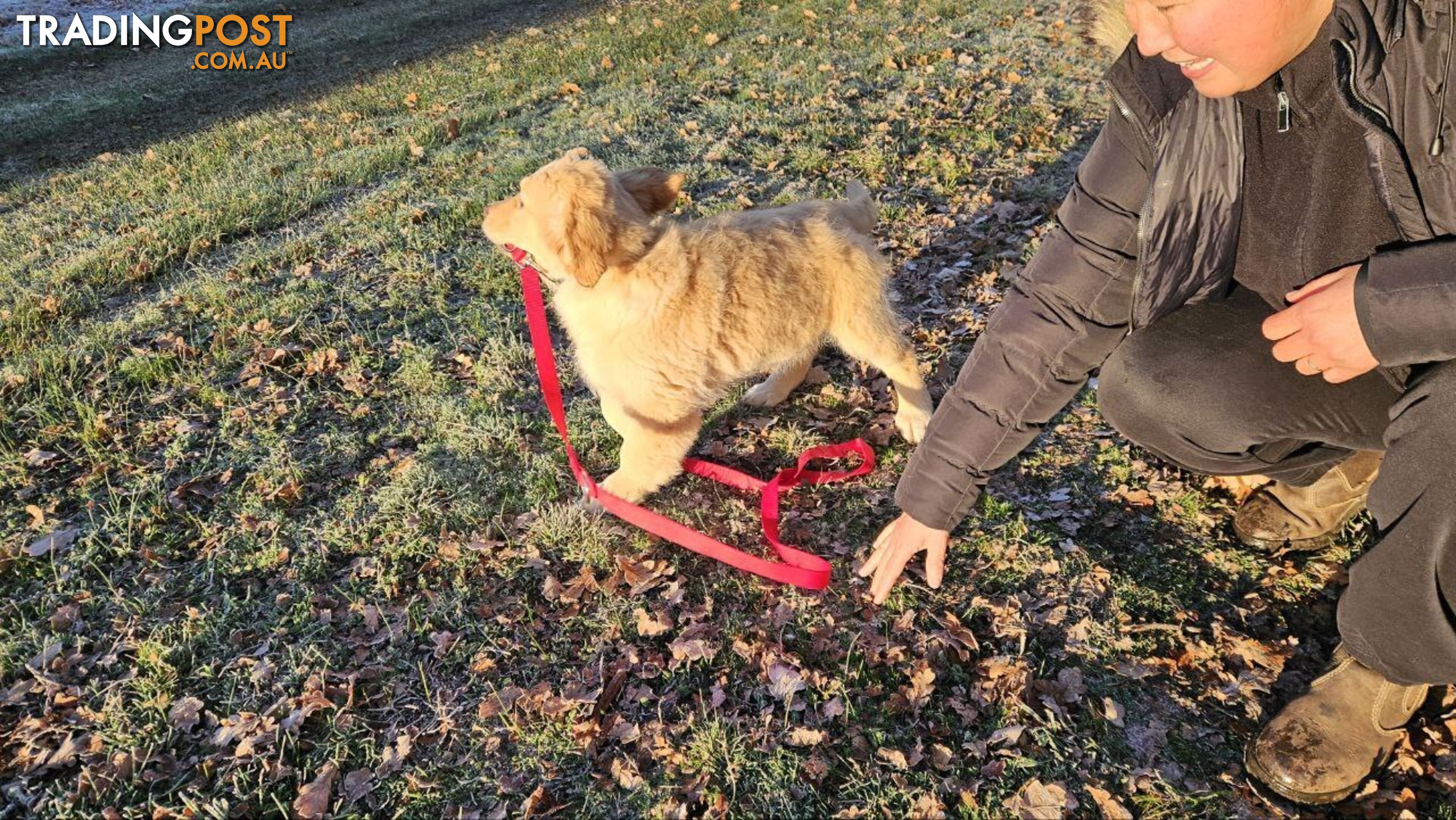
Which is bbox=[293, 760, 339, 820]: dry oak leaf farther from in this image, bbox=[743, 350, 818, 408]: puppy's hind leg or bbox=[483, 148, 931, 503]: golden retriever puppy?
bbox=[743, 350, 818, 408]: puppy's hind leg

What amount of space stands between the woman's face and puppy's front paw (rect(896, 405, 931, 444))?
6.87ft

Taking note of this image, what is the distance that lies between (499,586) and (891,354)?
2.26 m

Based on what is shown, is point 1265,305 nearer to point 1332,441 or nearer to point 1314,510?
point 1332,441

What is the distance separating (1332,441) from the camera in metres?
2.70

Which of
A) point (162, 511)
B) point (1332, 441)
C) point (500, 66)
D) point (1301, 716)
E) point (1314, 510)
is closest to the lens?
point (1301, 716)

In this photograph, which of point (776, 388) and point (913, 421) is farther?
point (776, 388)

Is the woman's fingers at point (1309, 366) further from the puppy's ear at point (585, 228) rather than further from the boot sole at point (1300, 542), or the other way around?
the puppy's ear at point (585, 228)

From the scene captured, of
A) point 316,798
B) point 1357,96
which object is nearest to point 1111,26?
point 1357,96

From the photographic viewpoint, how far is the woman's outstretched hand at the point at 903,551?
294 centimetres

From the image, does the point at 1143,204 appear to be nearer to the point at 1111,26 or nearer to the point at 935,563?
the point at 1111,26

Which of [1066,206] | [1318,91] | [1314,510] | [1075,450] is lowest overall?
[1075,450]

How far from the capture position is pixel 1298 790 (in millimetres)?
2445

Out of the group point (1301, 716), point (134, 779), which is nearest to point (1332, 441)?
point (1301, 716)

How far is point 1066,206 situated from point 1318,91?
0.76m
